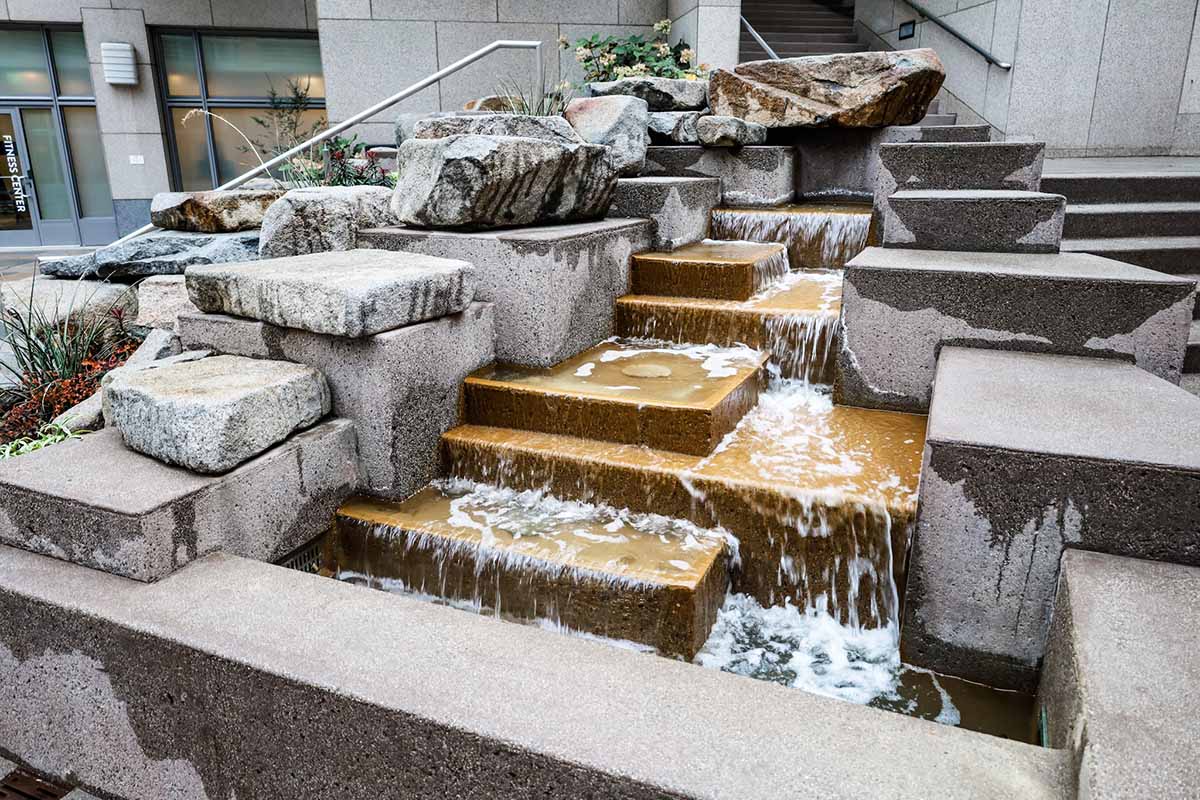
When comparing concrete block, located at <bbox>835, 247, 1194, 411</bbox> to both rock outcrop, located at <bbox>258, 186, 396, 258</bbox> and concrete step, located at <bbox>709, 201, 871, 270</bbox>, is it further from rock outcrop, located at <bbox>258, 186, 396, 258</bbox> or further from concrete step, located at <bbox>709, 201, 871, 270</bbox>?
rock outcrop, located at <bbox>258, 186, 396, 258</bbox>

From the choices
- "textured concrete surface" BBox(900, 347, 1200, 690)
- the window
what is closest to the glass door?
the window

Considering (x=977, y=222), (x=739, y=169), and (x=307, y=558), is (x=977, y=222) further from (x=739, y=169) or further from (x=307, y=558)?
(x=307, y=558)

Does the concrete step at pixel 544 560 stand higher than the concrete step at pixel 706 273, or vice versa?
the concrete step at pixel 706 273

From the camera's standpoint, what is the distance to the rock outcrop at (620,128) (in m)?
5.87

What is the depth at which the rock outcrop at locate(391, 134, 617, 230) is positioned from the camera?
3934mm

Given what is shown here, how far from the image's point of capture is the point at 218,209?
5.72m

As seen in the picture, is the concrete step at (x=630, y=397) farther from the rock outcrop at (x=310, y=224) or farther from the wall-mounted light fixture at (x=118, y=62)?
the wall-mounted light fixture at (x=118, y=62)

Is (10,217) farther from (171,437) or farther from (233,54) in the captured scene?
(171,437)

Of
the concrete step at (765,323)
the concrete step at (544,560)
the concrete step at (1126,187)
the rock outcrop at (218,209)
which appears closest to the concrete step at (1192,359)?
the concrete step at (765,323)

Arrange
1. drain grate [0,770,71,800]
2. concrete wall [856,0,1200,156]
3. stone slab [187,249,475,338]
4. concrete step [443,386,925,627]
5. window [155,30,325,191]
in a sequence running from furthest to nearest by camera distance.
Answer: window [155,30,325,191]
concrete wall [856,0,1200,156]
stone slab [187,249,475,338]
concrete step [443,386,925,627]
drain grate [0,770,71,800]

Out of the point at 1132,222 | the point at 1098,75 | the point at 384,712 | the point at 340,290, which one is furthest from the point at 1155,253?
the point at 384,712

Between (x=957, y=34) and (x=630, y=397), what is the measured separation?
906 cm

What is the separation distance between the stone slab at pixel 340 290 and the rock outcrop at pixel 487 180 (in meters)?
0.41

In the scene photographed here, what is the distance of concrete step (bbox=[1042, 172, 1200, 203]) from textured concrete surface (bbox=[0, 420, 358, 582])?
5.47m
